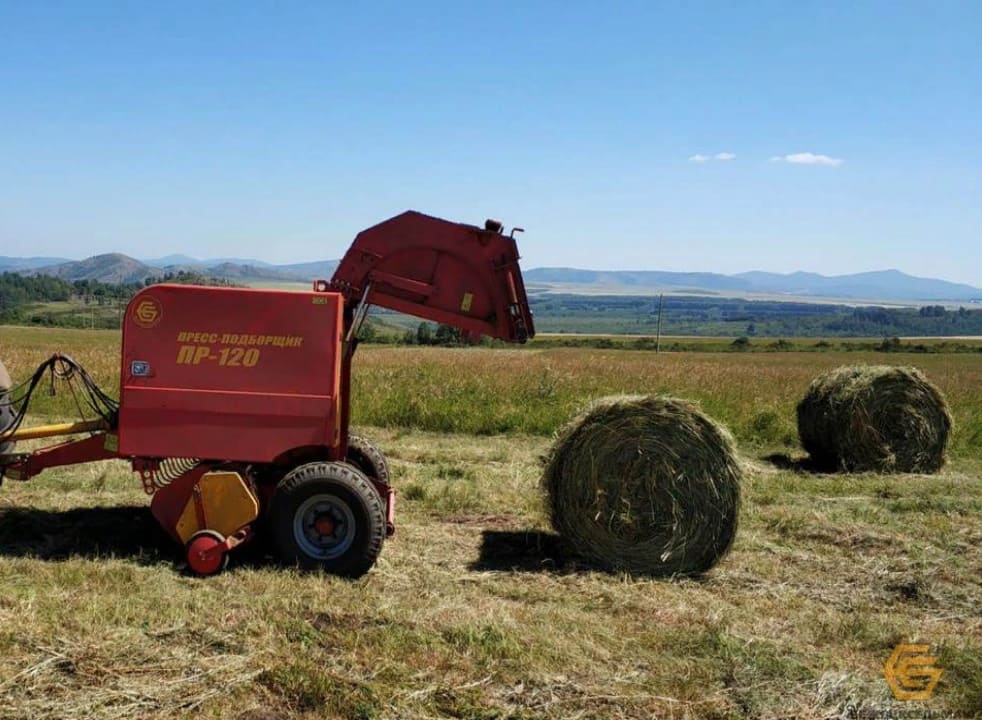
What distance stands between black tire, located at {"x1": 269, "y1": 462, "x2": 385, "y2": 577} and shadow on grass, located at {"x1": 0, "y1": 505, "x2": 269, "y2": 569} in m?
0.40

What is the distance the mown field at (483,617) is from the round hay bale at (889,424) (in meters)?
1.43

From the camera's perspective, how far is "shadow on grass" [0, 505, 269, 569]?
6219mm

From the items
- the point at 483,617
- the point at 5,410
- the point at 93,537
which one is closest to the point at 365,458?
the point at 93,537

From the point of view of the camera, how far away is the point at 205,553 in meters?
5.80

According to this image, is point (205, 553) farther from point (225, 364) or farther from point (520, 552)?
point (520, 552)

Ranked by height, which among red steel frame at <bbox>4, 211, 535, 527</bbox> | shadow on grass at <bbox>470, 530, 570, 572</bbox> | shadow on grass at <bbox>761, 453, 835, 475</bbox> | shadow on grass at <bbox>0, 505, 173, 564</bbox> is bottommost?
shadow on grass at <bbox>470, 530, 570, 572</bbox>

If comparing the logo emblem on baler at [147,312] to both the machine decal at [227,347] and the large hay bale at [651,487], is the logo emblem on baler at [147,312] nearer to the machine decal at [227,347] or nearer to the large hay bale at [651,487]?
the machine decal at [227,347]

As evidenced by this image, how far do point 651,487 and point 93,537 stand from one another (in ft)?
14.0

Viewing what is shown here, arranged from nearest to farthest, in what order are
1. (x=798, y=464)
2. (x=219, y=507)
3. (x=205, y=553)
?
(x=205, y=553) < (x=219, y=507) < (x=798, y=464)

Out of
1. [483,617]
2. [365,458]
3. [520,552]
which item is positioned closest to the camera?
[483,617]

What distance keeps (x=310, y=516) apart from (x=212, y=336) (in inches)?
55.5

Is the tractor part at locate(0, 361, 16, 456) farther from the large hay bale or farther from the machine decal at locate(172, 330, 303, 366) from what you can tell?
the large hay bale

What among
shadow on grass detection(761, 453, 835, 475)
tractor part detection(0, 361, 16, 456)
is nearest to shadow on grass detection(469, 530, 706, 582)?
tractor part detection(0, 361, 16, 456)

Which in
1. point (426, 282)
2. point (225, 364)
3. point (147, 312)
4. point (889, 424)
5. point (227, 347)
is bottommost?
point (889, 424)
